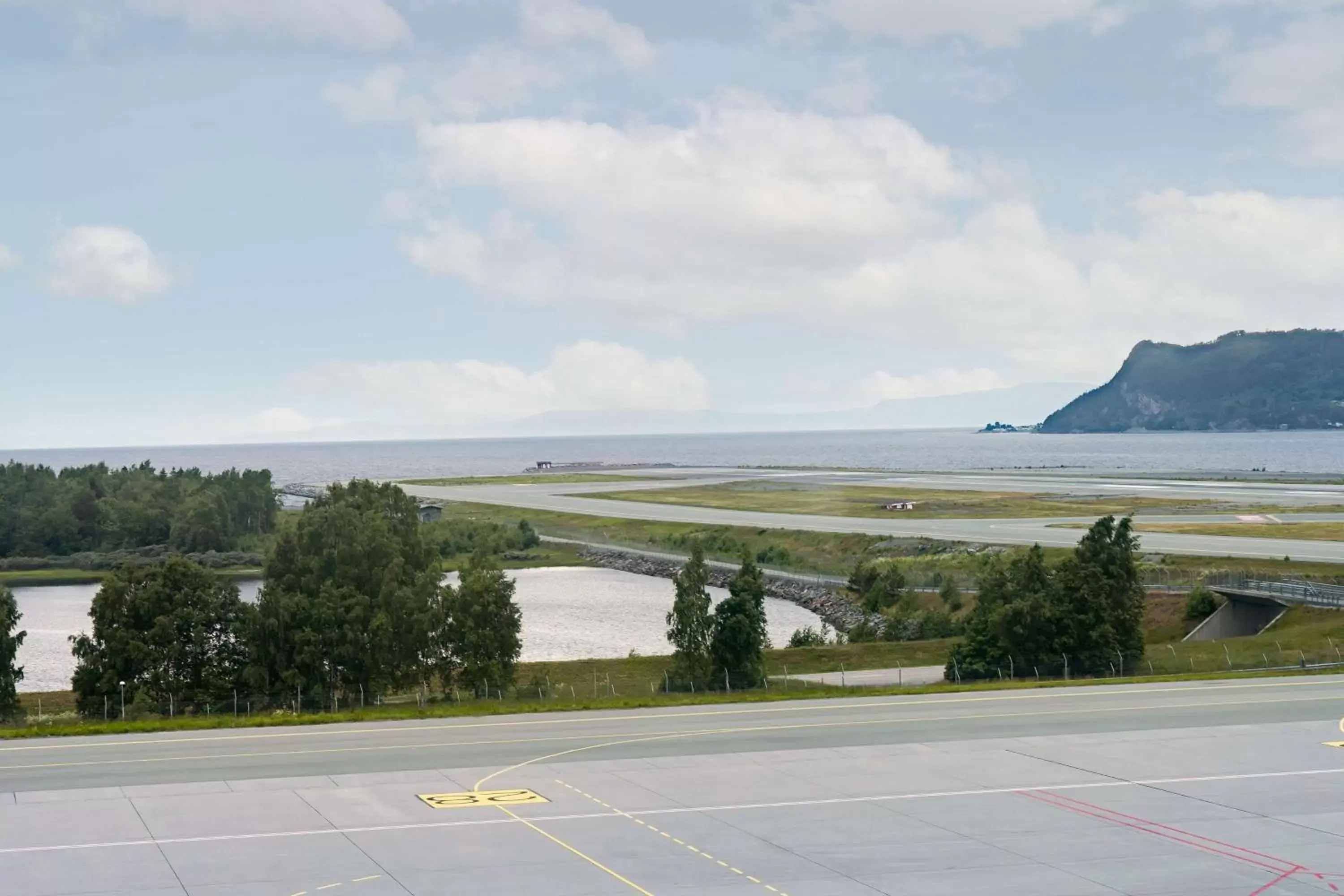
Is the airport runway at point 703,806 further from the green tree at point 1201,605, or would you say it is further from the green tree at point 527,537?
the green tree at point 527,537

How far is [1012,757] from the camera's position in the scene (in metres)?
33.4

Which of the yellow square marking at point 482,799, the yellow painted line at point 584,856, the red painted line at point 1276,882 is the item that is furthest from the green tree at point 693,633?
the red painted line at point 1276,882

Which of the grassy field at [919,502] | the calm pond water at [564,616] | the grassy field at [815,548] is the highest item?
the grassy field at [919,502]

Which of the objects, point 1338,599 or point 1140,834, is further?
point 1338,599

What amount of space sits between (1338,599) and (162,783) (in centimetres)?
5268

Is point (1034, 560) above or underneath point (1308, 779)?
above

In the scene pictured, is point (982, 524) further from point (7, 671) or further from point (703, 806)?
point (703, 806)

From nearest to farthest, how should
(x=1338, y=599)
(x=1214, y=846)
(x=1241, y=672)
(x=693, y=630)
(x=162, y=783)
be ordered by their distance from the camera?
(x=1214, y=846) < (x=162, y=783) < (x=1241, y=672) < (x=693, y=630) < (x=1338, y=599)

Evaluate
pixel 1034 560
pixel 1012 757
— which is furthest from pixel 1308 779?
pixel 1034 560

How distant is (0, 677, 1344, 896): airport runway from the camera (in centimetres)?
2266

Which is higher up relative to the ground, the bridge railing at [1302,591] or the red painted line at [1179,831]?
the bridge railing at [1302,591]

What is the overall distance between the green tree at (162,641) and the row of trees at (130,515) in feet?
314

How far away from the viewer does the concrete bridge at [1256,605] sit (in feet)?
209

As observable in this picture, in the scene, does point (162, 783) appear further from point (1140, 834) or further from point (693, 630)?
point (693, 630)
